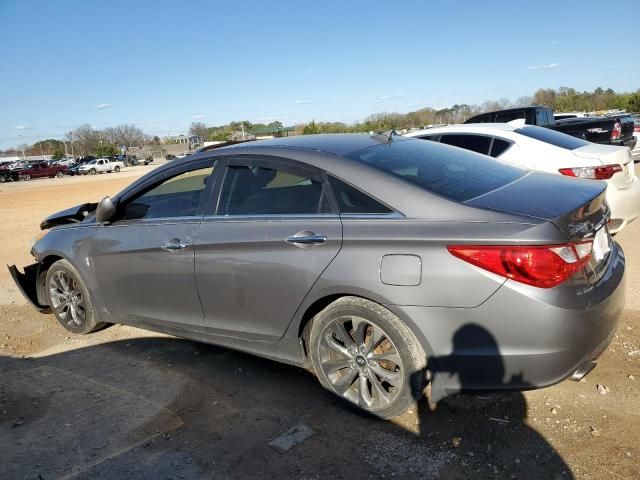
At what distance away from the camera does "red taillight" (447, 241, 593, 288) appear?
2490 millimetres

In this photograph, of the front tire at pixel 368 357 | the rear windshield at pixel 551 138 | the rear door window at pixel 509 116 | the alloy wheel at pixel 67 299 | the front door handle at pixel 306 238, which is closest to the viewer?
the front tire at pixel 368 357

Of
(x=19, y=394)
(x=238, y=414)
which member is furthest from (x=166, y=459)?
(x=19, y=394)

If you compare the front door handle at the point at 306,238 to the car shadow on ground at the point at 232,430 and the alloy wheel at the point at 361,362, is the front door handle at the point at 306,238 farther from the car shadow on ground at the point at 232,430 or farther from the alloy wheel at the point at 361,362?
the car shadow on ground at the point at 232,430

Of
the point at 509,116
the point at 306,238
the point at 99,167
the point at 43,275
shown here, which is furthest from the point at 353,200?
the point at 99,167

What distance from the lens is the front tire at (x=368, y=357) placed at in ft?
9.23

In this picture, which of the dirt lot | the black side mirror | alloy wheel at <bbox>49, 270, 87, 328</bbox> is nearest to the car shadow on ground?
the dirt lot

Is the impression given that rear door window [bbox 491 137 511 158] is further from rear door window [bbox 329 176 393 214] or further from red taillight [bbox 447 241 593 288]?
red taillight [bbox 447 241 593 288]

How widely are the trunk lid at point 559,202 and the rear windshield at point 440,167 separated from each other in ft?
0.38

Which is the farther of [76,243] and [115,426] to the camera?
[76,243]

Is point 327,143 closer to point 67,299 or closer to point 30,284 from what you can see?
point 67,299

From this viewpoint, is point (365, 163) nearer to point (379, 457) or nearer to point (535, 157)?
point (379, 457)

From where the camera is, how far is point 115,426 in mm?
3199

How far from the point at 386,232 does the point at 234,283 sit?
3.77 ft

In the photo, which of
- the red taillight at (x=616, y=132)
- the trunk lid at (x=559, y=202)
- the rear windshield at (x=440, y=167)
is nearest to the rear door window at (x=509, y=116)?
the red taillight at (x=616, y=132)
